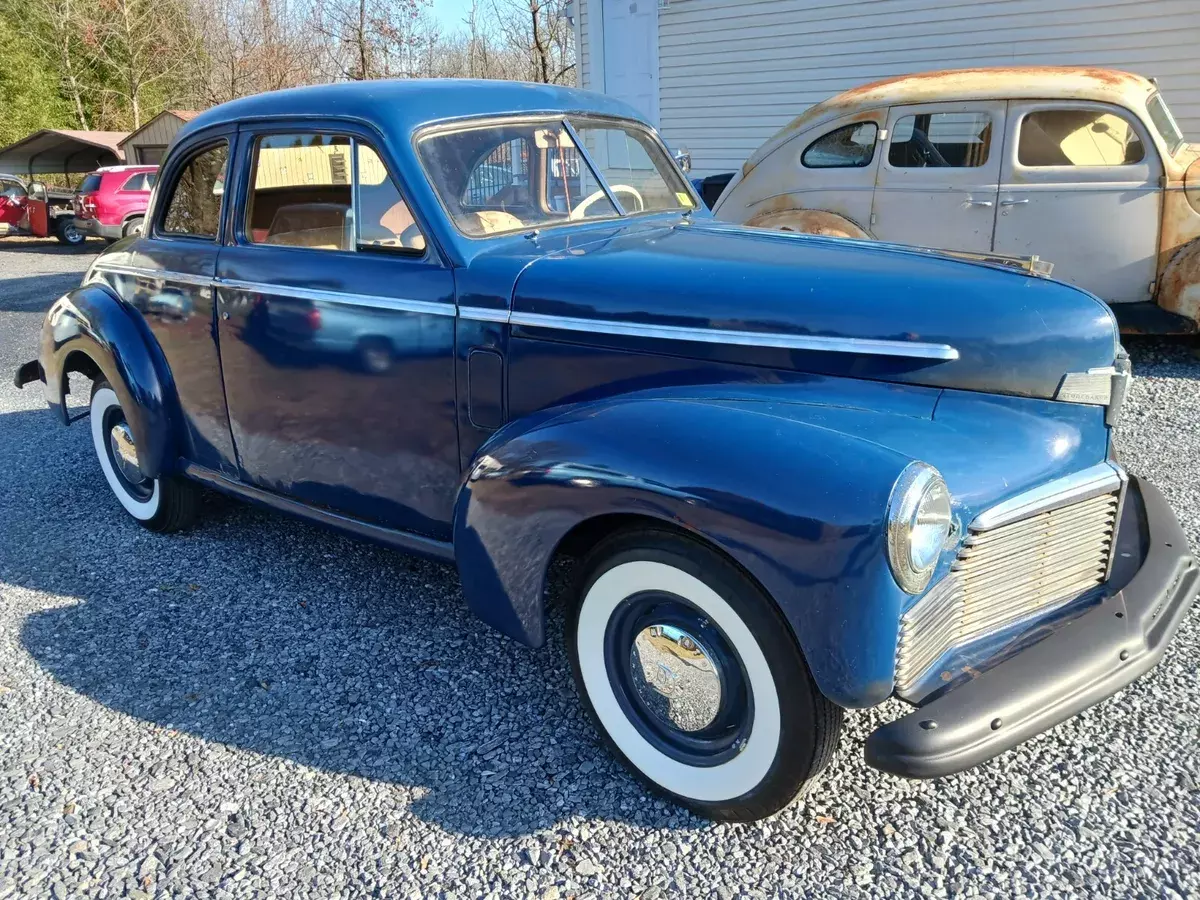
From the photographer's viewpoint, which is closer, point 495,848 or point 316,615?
point 495,848

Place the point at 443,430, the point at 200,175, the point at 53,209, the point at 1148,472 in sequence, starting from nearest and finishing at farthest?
the point at 443,430, the point at 200,175, the point at 1148,472, the point at 53,209

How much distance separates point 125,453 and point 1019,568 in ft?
12.8

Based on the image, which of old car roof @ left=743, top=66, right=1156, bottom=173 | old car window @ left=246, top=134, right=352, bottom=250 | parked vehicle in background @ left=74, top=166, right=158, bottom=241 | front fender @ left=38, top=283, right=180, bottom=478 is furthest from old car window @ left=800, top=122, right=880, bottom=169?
parked vehicle in background @ left=74, top=166, right=158, bottom=241

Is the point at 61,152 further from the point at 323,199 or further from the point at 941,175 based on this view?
the point at 323,199

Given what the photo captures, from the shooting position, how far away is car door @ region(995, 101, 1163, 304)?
6336 millimetres

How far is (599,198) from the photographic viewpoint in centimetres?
340

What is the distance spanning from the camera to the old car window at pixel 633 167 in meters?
3.50

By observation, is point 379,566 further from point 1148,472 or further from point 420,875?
point 1148,472

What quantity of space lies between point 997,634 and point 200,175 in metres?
3.49

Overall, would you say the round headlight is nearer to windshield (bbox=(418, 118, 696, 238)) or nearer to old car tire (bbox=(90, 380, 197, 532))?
windshield (bbox=(418, 118, 696, 238))

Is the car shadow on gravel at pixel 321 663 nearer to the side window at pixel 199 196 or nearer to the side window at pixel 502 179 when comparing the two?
the side window at pixel 199 196

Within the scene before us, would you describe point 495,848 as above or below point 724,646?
below

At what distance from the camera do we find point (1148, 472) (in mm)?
4605

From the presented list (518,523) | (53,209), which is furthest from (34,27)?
(518,523)
